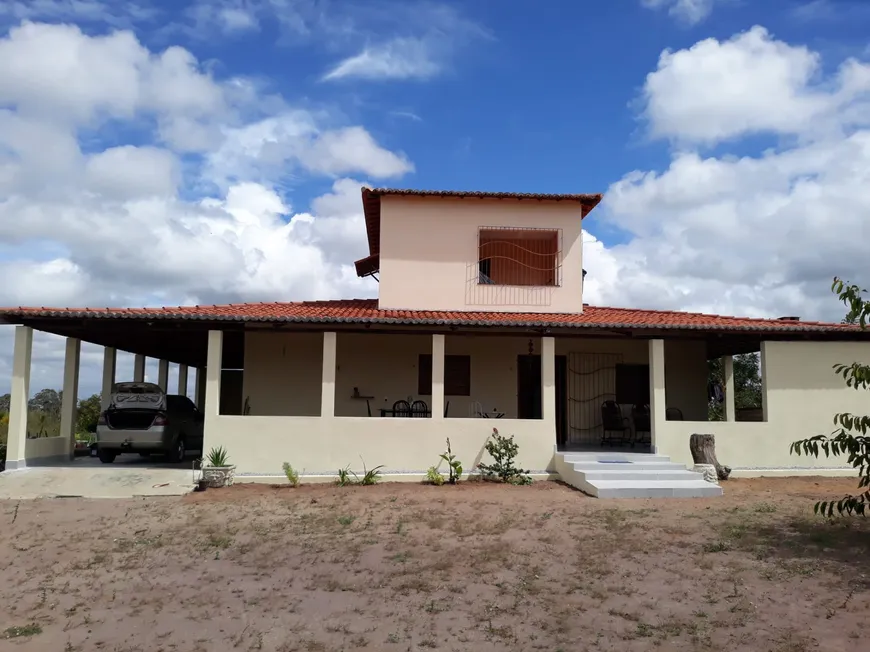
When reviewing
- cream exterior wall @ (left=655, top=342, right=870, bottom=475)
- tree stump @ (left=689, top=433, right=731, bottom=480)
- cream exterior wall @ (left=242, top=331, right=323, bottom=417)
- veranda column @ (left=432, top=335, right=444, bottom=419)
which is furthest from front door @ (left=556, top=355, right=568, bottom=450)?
cream exterior wall @ (left=242, top=331, right=323, bottom=417)

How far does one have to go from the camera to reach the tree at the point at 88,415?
23484mm

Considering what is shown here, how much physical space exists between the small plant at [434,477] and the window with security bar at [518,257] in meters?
5.08

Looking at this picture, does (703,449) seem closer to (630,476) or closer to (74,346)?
(630,476)

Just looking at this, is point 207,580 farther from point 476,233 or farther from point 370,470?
point 476,233

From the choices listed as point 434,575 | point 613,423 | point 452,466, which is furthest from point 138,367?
point 434,575

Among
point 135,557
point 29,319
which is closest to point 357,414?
point 29,319

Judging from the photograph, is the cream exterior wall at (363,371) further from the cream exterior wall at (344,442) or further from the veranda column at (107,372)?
the veranda column at (107,372)

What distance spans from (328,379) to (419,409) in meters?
2.99

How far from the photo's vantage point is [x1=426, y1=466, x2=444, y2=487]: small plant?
1236 centimetres

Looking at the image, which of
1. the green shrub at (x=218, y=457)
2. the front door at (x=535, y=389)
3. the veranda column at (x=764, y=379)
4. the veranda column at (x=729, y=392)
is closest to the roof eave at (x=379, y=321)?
the veranda column at (x=764, y=379)

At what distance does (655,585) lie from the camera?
6660 millimetres

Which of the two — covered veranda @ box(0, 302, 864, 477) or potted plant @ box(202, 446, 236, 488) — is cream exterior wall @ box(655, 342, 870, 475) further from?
potted plant @ box(202, 446, 236, 488)

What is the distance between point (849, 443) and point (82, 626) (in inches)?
287

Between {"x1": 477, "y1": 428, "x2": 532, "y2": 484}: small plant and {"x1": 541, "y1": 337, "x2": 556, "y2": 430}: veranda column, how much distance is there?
0.87 meters
